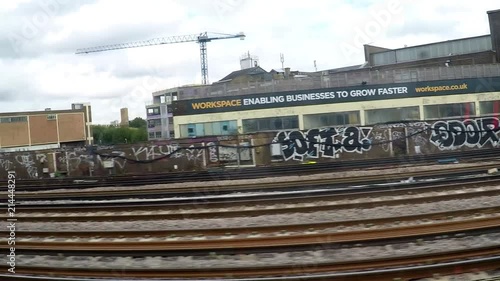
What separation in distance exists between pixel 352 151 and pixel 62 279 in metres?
19.4

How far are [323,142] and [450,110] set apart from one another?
18.8 meters

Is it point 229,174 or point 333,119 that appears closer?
point 229,174

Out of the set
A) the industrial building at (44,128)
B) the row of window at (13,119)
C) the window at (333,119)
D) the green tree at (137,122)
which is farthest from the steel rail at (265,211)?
the green tree at (137,122)

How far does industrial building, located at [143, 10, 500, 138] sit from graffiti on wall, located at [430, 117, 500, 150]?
1098 cm

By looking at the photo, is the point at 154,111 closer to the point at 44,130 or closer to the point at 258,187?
the point at 44,130

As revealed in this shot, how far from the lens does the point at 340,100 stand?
35469mm

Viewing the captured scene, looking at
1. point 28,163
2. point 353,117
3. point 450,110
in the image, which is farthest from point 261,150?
point 450,110

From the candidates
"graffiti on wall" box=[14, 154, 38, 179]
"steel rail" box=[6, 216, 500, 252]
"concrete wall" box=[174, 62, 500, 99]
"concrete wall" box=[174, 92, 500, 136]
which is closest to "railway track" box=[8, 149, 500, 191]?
"graffiti on wall" box=[14, 154, 38, 179]

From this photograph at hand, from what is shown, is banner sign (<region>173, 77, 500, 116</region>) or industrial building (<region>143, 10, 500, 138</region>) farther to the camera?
industrial building (<region>143, 10, 500, 138</region>)

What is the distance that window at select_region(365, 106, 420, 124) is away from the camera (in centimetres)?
3556

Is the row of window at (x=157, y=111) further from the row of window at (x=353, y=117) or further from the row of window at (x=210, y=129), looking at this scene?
the row of window at (x=353, y=117)

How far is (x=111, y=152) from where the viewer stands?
2231 cm

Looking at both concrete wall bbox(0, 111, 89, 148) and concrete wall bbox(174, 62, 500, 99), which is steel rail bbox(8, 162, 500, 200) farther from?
concrete wall bbox(0, 111, 89, 148)

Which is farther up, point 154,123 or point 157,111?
point 157,111
